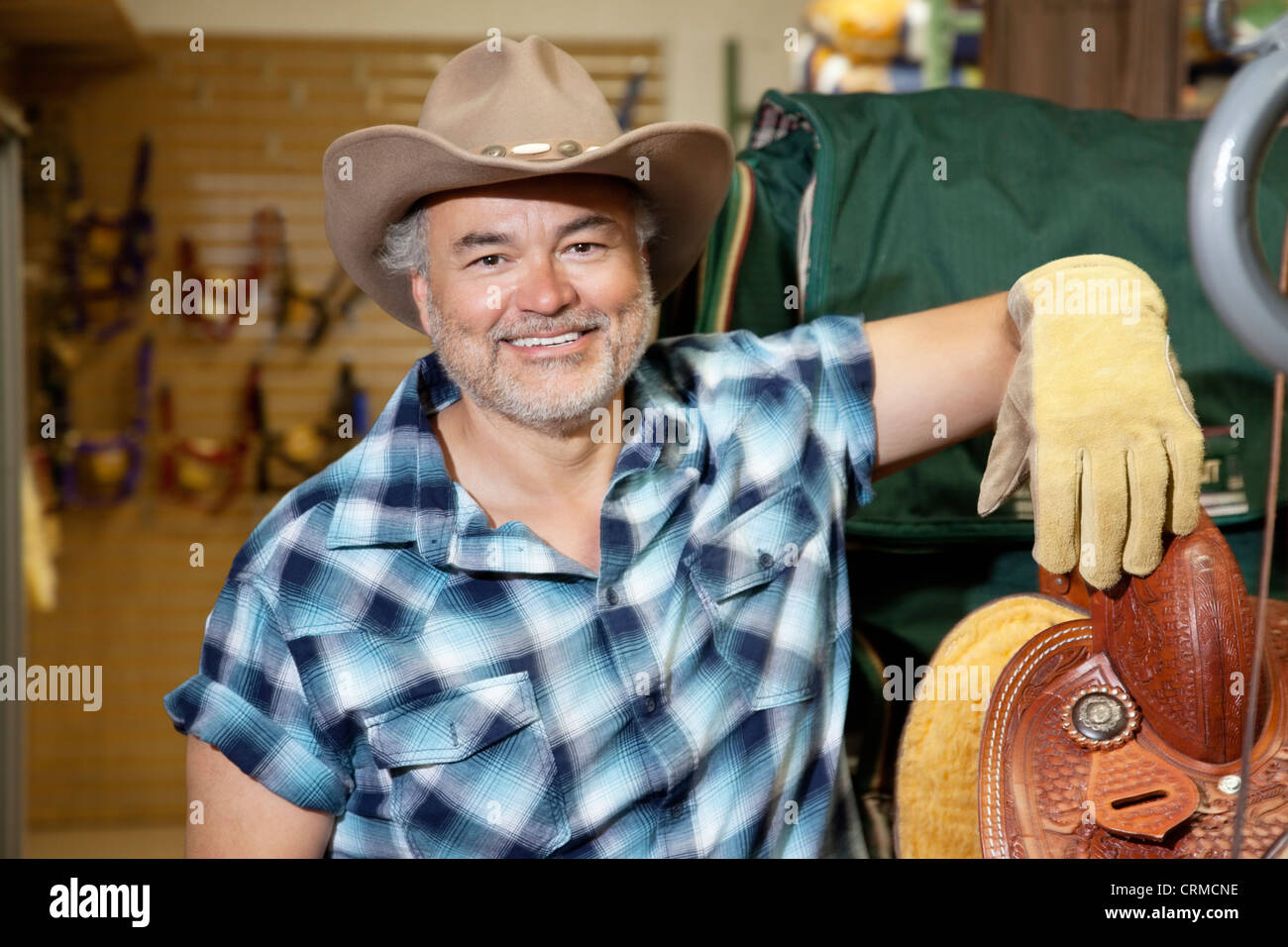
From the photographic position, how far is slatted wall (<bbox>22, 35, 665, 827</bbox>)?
115 inches

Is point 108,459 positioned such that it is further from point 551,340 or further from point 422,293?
point 551,340

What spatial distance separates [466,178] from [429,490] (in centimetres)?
25

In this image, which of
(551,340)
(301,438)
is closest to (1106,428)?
(551,340)

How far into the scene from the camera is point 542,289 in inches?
34.4

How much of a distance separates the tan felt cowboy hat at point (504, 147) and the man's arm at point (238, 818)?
469 millimetres

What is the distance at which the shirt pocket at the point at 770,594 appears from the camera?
955 mm

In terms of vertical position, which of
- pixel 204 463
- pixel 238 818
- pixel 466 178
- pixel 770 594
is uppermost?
pixel 466 178

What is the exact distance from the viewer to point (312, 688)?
857 mm

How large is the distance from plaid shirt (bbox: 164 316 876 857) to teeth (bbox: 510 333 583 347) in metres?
0.13

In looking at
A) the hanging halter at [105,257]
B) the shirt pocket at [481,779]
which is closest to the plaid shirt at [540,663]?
the shirt pocket at [481,779]

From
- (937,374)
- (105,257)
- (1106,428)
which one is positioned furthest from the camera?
(105,257)

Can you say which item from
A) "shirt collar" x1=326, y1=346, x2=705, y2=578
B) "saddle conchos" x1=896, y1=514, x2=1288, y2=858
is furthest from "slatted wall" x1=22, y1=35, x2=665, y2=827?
"saddle conchos" x1=896, y1=514, x2=1288, y2=858
